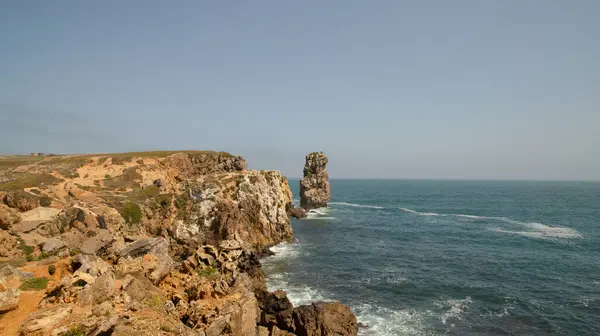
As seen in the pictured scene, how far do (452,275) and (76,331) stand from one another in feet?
159

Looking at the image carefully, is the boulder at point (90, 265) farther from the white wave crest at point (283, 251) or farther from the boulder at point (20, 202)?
the white wave crest at point (283, 251)

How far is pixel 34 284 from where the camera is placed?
22.8 m

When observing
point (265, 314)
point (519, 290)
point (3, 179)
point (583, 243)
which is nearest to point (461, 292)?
point (519, 290)

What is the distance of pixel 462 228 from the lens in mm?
86250

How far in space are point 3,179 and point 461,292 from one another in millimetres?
76290

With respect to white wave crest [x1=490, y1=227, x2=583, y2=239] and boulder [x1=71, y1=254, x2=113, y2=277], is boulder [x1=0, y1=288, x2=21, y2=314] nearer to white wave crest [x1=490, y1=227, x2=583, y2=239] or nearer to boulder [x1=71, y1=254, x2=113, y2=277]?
boulder [x1=71, y1=254, x2=113, y2=277]

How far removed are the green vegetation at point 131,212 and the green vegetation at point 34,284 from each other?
102 feet

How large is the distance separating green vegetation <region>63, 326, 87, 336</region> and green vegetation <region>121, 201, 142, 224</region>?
3928 centimetres

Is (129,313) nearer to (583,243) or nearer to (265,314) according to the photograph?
(265,314)

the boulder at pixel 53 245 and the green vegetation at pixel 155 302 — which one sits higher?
the boulder at pixel 53 245

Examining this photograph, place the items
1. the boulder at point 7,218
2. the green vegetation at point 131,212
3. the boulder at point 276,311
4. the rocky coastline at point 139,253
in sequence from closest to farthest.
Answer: the rocky coastline at point 139,253, the boulder at point 276,311, the boulder at point 7,218, the green vegetation at point 131,212

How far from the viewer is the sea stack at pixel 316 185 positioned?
128 m

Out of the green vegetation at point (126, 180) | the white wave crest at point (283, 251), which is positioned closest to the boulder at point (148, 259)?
the white wave crest at point (283, 251)

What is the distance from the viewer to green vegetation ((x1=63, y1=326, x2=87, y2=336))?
16.7 metres
